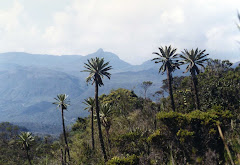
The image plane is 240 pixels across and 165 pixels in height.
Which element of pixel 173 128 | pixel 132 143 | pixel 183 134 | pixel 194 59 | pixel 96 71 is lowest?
pixel 132 143

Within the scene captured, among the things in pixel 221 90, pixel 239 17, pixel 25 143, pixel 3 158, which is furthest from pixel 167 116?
pixel 3 158

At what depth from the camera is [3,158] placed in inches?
2886

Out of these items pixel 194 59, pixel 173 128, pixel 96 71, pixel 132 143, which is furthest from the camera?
pixel 194 59

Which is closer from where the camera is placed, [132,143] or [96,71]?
[132,143]

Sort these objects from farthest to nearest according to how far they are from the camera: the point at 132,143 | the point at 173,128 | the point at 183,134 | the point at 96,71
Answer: the point at 96,71 → the point at 132,143 → the point at 173,128 → the point at 183,134

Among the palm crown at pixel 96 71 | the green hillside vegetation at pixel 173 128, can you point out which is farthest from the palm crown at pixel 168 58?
the palm crown at pixel 96 71

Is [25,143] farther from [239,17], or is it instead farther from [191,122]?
[239,17]

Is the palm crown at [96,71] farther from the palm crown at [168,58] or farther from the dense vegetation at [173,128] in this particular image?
the palm crown at [168,58]

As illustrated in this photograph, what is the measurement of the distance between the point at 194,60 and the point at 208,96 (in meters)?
12.5

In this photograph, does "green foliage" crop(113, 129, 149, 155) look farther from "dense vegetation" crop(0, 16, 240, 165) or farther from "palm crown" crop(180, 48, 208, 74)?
"palm crown" crop(180, 48, 208, 74)

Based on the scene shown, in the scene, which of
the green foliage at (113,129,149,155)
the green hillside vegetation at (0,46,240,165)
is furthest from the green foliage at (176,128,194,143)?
the green foliage at (113,129,149,155)

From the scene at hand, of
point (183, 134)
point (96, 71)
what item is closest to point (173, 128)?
point (183, 134)

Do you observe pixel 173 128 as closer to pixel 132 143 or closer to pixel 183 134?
pixel 183 134

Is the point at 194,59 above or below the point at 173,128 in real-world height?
above
